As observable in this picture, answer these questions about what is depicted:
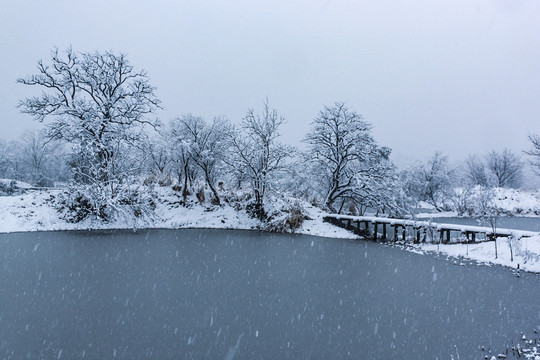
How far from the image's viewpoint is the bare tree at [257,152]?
2797 centimetres

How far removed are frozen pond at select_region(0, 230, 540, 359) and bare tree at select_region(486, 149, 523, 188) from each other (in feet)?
175

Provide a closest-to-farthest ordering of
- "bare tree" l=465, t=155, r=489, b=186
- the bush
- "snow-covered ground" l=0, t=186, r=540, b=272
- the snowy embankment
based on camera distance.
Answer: "snow-covered ground" l=0, t=186, r=540, b=272 < the snowy embankment < the bush < "bare tree" l=465, t=155, r=489, b=186

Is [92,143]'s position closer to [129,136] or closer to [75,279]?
[129,136]

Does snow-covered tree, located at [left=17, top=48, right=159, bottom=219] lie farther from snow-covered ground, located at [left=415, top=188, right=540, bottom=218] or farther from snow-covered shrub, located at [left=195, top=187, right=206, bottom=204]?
snow-covered ground, located at [left=415, top=188, right=540, bottom=218]

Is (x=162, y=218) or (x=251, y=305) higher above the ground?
(x=162, y=218)

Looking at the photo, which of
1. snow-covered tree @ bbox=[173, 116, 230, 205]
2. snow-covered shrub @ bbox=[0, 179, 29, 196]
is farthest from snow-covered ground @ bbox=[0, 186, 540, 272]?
snow-covered shrub @ bbox=[0, 179, 29, 196]

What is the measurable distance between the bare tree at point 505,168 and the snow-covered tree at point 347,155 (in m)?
42.0

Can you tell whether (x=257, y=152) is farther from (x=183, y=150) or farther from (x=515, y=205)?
(x=515, y=205)

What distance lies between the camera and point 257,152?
28359 mm

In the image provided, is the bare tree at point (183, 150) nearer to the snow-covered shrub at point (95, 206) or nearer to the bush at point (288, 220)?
the snow-covered shrub at point (95, 206)

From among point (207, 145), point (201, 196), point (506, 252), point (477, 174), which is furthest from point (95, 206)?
point (477, 174)

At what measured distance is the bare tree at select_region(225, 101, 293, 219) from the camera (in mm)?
27969

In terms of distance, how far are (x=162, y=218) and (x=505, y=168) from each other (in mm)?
59025

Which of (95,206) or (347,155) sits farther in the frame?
(347,155)
